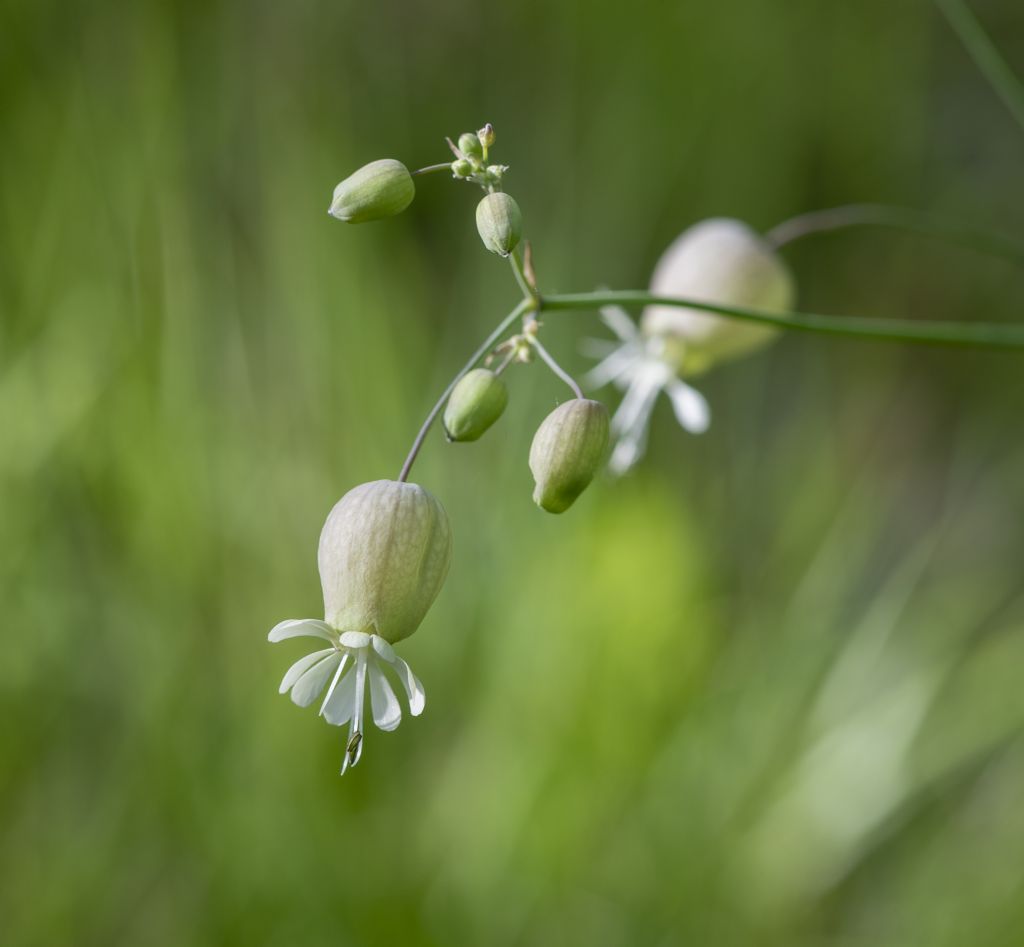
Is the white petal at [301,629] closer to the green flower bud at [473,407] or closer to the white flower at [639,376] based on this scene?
the green flower bud at [473,407]

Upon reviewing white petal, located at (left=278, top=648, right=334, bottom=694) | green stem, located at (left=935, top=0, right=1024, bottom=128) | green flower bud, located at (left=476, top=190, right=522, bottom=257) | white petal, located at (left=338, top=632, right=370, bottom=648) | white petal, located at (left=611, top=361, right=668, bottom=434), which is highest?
green stem, located at (left=935, top=0, right=1024, bottom=128)

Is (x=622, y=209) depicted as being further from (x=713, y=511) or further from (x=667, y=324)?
(x=667, y=324)

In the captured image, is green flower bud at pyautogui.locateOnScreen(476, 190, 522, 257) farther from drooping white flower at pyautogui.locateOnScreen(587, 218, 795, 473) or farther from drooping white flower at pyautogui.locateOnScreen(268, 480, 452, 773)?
drooping white flower at pyautogui.locateOnScreen(587, 218, 795, 473)

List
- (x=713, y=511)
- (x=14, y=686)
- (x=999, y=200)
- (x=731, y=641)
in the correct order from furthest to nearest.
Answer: (x=999, y=200) < (x=713, y=511) < (x=731, y=641) < (x=14, y=686)

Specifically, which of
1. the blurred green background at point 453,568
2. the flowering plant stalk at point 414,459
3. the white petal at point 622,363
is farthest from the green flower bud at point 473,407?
the blurred green background at point 453,568

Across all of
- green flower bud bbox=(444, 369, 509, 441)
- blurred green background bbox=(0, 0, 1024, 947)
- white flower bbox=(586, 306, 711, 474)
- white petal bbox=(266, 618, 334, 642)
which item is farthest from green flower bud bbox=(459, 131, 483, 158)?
blurred green background bbox=(0, 0, 1024, 947)

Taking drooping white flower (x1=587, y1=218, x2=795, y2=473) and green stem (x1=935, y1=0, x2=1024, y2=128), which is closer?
green stem (x1=935, y1=0, x2=1024, y2=128)

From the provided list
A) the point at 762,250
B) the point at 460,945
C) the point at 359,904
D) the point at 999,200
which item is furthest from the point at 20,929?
the point at 999,200
